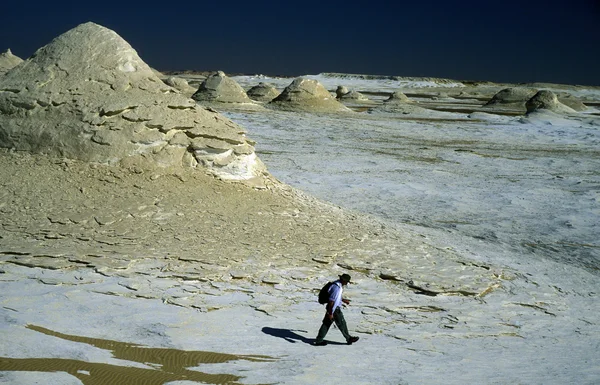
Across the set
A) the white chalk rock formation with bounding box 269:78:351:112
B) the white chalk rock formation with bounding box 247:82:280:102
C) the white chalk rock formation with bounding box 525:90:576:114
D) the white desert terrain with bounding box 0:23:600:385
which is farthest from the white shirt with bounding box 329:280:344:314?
the white chalk rock formation with bounding box 247:82:280:102

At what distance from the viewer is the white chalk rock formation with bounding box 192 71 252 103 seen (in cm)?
2677

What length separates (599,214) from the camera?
1135cm

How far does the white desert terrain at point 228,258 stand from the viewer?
17.6 feet

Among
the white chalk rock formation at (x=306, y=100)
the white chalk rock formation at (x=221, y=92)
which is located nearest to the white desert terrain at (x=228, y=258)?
the white chalk rock formation at (x=221, y=92)

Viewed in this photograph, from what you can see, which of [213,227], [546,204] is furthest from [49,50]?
[546,204]

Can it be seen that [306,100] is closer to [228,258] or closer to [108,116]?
[108,116]

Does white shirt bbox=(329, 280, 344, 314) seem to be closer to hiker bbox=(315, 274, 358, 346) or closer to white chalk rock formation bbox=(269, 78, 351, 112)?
hiker bbox=(315, 274, 358, 346)

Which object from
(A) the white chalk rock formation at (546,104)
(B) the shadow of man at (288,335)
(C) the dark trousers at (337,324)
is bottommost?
(B) the shadow of man at (288,335)

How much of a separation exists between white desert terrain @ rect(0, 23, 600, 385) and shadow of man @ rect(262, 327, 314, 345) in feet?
0.13

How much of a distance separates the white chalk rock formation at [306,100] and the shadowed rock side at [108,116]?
1769 centimetres

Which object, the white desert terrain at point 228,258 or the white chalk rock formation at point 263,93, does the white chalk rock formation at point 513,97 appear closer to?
the white chalk rock formation at point 263,93

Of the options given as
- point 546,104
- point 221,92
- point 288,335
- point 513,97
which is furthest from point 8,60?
point 288,335

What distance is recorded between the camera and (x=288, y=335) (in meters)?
5.84

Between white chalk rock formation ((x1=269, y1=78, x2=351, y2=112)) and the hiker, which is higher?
white chalk rock formation ((x1=269, y1=78, x2=351, y2=112))
